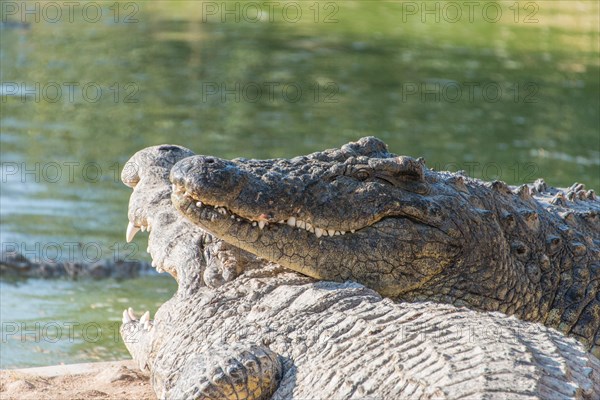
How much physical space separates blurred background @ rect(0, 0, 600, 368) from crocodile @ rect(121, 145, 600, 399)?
5.74 feet

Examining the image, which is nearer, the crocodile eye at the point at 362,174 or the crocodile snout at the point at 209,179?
the crocodile snout at the point at 209,179

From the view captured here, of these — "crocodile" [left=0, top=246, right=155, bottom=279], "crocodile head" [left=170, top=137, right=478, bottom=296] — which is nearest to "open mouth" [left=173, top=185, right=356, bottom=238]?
"crocodile head" [left=170, top=137, right=478, bottom=296]

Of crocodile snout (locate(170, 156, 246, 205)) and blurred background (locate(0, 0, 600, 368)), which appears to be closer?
crocodile snout (locate(170, 156, 246, 205))

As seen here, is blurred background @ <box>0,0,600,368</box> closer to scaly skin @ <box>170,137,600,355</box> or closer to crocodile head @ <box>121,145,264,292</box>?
crocodile head @ <box>121,145,264,292</box>

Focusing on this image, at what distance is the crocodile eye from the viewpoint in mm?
4289

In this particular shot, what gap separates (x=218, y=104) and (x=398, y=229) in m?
9.02

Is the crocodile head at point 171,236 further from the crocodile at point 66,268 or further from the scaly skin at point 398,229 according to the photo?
the crocodile at point 66,268

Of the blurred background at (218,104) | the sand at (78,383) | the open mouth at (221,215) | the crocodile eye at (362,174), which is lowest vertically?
the sand at (78,383)

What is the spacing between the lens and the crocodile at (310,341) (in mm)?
3137

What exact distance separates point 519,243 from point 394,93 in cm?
966

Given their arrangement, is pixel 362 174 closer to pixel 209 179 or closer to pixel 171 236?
pixel 209 179

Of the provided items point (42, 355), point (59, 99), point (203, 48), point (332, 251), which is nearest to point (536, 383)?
point (332, 251)

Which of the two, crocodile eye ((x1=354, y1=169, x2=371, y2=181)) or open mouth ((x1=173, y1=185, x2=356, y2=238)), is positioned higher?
crocodile eye ((x1=354, y1=169, x2=371, y2=181))

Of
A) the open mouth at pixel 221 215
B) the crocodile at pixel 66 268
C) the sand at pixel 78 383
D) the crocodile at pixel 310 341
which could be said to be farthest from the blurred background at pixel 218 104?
the open mouth at pixel 221 215
